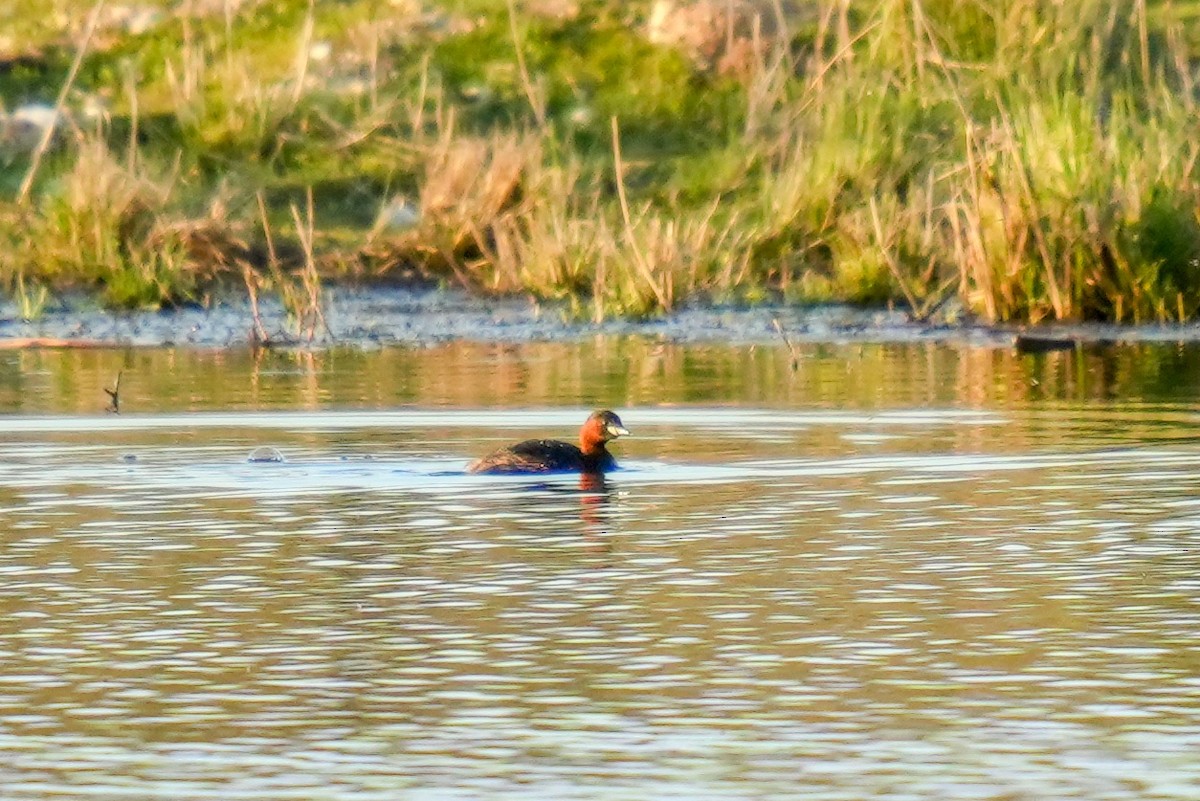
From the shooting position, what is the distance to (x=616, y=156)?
20203 millimetres

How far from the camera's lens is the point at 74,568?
33.1 ft

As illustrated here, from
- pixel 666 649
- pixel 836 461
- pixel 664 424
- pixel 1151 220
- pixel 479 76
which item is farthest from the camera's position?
pixel 479 76

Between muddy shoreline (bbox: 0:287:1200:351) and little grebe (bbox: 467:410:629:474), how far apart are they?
6.41 m

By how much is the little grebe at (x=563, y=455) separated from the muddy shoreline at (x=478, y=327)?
6.41 m

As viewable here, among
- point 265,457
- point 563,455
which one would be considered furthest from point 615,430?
point 265,457

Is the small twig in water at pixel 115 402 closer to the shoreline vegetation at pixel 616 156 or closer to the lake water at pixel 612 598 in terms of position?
the lake water at pixel 612 598

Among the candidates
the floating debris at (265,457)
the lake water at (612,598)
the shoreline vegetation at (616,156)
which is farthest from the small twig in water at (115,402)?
the shoreline vegetation at (616,156)

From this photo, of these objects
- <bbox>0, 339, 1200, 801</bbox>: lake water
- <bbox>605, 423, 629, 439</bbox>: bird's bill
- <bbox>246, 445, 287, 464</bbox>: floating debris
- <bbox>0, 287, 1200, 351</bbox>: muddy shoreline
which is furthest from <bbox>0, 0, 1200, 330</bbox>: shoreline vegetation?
<bbox>246, 445, 287, 464</bbox>: floating debris

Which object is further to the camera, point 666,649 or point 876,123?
point 876,123

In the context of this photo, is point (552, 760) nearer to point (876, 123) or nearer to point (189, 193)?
point (876, 123)

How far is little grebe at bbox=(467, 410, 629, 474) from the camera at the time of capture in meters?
12.6

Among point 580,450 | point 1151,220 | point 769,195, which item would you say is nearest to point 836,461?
point 580,450

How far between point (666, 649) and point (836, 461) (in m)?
4.53

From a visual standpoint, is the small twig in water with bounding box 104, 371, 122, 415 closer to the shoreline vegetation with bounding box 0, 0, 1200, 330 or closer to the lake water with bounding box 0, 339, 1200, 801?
the lake water with bounding box 0, 339, 1200, 801
